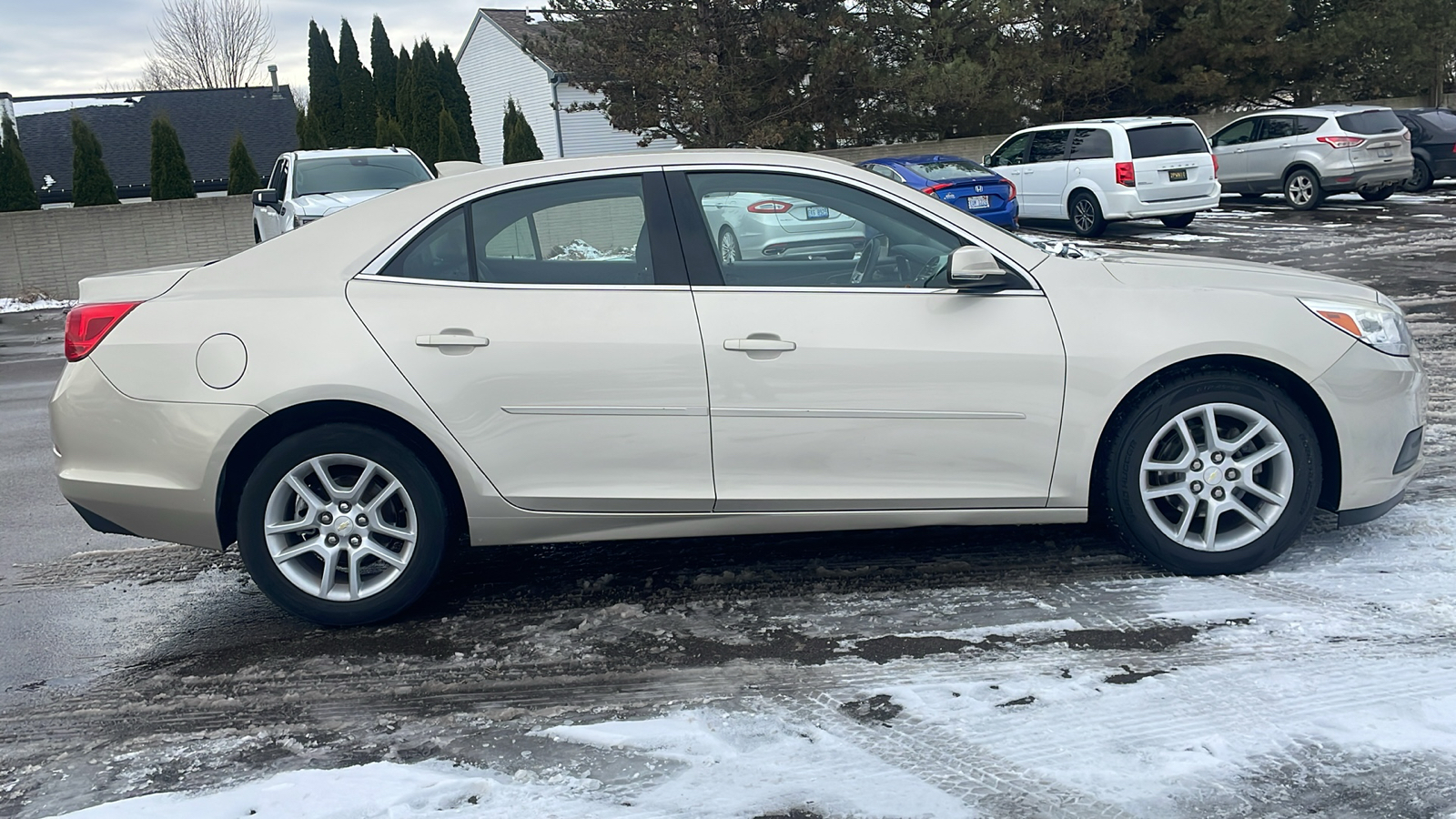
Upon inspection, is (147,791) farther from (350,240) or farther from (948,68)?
(948,68)

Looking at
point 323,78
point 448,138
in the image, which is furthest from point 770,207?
point 323,78

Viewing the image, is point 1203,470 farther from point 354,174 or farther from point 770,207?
point 354,174

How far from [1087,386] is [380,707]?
256cm

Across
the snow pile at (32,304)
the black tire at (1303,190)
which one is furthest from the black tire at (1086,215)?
the snow pile at (32,304)

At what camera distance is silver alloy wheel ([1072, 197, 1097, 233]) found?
1878 cm

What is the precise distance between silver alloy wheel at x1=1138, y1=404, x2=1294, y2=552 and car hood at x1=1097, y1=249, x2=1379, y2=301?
466 millimetres

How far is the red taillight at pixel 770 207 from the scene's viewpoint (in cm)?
443

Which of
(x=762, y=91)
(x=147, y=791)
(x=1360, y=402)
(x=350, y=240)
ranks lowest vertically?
(x=147, y=791)

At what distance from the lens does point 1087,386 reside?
4156mm

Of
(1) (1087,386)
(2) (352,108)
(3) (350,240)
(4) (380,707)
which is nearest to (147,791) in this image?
(4) (380,707)

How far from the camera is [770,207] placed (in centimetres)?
445

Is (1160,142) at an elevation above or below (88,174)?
below

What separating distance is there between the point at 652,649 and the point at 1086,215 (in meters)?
16.6

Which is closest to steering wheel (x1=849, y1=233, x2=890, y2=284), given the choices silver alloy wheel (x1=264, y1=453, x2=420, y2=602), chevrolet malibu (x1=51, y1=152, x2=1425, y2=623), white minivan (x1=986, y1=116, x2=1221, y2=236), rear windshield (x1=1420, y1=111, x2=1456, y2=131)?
chevrolet malibu (x1=51, y1=152, x2=1425, y2=623)
